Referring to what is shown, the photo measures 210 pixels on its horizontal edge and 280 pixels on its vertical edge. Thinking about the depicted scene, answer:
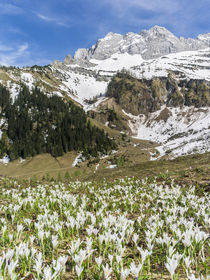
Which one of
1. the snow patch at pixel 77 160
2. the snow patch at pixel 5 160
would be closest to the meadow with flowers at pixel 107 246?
the snow patch at pixel 77 160

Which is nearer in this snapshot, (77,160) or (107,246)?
(107,246)

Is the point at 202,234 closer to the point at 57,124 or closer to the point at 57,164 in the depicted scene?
the point at 57,164

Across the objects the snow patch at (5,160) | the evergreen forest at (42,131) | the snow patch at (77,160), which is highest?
the evergreen forest at (42,131)

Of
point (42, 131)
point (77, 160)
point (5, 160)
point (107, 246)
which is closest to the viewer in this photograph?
point (107, 246)

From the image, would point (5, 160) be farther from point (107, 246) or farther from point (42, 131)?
point (107, 246)

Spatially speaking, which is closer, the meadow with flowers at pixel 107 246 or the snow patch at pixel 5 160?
the meadow with flowers at pixel 107 246

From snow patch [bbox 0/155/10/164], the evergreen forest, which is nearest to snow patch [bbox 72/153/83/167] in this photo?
the evergreen forest

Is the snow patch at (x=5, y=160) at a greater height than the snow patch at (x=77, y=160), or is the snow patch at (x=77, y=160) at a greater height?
the snow patch at (x=5, y=160)

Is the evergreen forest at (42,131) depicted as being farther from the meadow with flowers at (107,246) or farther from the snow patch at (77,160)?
the meadow with flowers at (107,246)

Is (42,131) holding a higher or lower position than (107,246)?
higher

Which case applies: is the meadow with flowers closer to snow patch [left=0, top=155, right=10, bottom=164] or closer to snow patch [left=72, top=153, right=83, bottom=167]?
snow patch [left=72, top=153, right=83, bottom=167]

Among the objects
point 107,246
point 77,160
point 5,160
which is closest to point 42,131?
point 5,160

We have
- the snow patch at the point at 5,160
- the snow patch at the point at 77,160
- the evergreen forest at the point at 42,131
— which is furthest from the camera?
the evergreen forest at the point at 42,131

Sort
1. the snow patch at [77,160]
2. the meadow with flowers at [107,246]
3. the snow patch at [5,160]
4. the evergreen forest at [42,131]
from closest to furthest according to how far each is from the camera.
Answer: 1. the meadow with flowers at [107,246]
2. the snow patch at [5,160]
3. the snow patch at [77,160]
4. the evergreen forest at [42,131]
